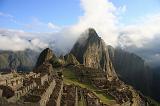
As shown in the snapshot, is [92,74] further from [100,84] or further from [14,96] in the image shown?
[14,96]

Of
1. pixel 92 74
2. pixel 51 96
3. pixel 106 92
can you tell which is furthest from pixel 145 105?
pixel 51 96

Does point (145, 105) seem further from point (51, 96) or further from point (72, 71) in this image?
point (51, 96)

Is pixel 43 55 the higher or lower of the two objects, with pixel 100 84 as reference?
higher

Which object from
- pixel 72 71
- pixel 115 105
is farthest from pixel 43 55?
pixel 115 105

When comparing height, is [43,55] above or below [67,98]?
above

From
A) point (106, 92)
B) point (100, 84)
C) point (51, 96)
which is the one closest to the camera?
point (51, 96)

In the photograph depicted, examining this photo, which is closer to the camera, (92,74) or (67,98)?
(67,98)

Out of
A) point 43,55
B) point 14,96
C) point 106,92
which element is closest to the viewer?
point 14,96

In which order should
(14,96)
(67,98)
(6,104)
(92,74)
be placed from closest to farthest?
(6,104), (14,96), (67,98), (92,74)

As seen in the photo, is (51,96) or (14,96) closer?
(14,96)
